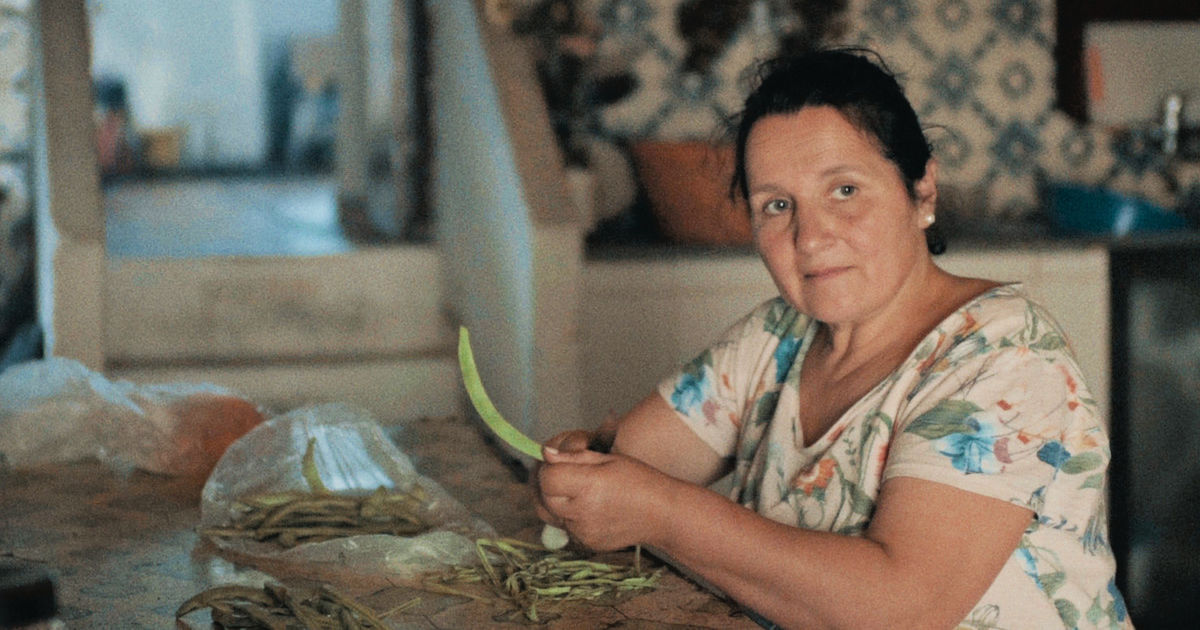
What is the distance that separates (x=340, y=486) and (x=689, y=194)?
2605mm

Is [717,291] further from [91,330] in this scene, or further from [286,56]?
[286,56]

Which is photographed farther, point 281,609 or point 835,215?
point 835,215

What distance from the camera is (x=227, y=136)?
10.4 metres

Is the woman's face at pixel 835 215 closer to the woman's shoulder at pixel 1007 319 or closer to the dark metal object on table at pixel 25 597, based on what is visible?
the woman's shoulder at pixel 1007 319

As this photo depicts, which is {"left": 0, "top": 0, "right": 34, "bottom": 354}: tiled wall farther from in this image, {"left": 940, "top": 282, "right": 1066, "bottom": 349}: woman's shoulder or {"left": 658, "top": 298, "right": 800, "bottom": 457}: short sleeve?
{"left": 940, "top": 282, "right": 1066, "bottom": 349}: woman's shoulder

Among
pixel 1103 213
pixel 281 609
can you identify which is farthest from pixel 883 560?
pixel 1103 213

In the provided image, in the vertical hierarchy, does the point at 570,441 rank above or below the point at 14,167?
below

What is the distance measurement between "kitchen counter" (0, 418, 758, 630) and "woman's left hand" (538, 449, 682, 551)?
83 millimetres

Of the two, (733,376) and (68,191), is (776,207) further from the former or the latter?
(68,191)

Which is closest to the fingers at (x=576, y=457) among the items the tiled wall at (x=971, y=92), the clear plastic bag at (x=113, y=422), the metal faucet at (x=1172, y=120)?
the clear plastic bag at (x=113, y=422)

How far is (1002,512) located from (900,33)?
3.78 m

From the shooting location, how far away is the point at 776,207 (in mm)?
1533

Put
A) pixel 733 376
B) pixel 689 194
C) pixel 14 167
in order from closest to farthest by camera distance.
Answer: pixel 733 376
pixel 689 194
pixel 14 167

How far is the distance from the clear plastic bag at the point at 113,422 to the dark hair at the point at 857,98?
111cm
